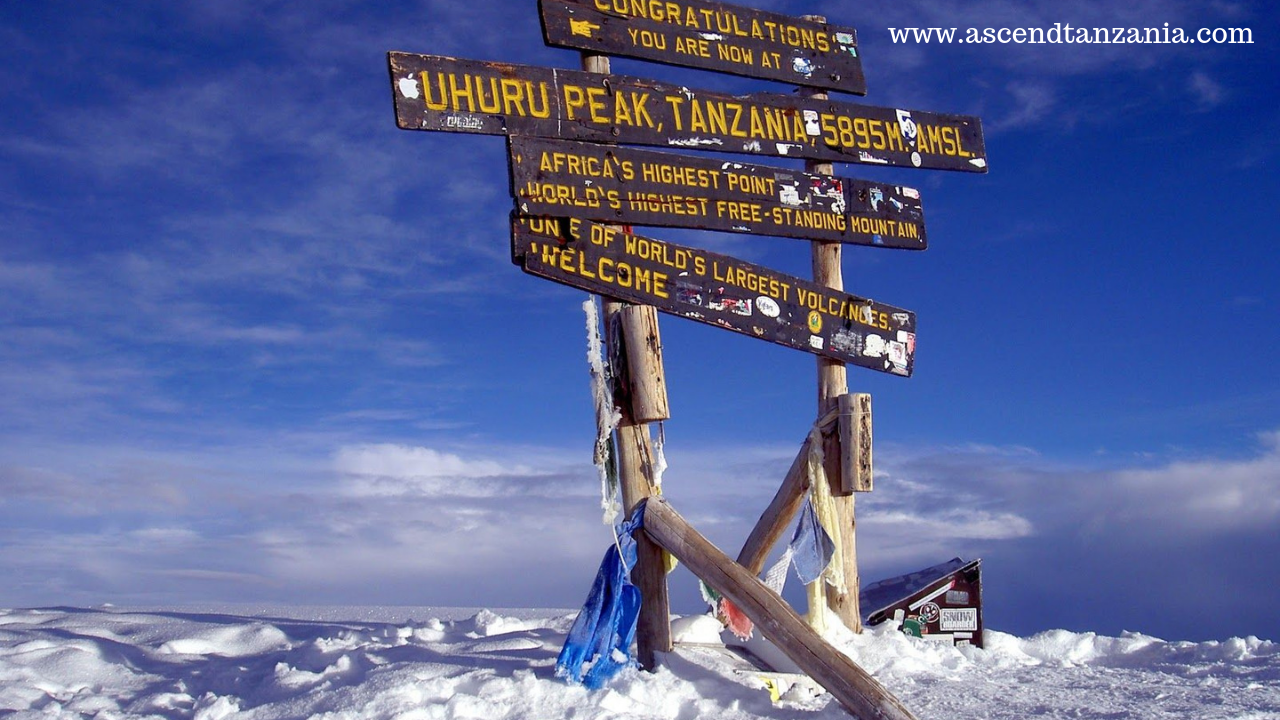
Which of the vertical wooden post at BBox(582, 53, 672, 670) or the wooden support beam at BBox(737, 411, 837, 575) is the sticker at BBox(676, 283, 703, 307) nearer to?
the vertical wooden post at BBox(582, 53, 672, 670)

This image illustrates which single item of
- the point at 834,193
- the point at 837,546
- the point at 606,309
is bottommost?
the point at 837,546

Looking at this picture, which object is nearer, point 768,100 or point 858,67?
point 768,100

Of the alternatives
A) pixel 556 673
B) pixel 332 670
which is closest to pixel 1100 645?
pixel 556 673

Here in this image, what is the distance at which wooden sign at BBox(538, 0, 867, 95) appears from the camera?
5.88 meters

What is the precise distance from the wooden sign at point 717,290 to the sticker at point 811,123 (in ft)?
3.28

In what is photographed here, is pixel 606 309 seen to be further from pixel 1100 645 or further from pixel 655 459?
pixel 1100 645

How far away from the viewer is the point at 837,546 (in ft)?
21.0

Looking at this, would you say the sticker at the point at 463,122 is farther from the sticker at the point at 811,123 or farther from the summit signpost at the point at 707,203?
the sticker at the point at 811,123

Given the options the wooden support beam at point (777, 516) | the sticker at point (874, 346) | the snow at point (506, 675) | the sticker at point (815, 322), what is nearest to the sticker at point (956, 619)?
the snow at point (506, 675)

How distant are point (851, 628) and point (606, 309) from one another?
268 cm

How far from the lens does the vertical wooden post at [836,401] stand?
21.7 ft

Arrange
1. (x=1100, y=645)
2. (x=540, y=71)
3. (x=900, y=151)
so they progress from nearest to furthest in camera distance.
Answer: (x=540, y=71) < (x=900, y=151) < (x=1100, y=645)

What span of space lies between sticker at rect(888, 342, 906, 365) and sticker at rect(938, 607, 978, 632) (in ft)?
5.92

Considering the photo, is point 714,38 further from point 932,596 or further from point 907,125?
point 932,596
